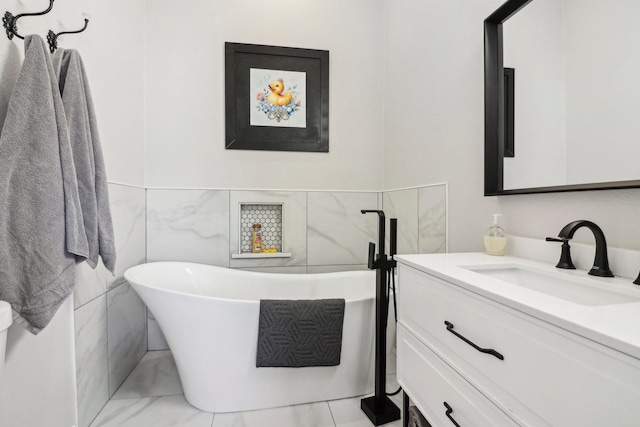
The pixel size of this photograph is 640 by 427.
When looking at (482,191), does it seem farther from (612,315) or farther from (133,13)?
(133,13)

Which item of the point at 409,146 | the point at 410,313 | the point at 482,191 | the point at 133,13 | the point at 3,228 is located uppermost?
the point at 133,13

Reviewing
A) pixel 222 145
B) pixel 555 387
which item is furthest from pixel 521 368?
pixel 222 145

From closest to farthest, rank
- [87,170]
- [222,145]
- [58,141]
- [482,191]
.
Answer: [58,141]
[87,170]
[482,191]
[222,145]

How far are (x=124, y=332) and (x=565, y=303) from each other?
7.16 ft

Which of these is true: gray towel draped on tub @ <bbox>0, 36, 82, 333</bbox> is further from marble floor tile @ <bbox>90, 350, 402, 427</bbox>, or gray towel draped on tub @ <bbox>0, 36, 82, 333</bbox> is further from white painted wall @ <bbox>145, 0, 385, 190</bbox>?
white painted wall @ <bbox>145, 0, 385, 190</bbox>

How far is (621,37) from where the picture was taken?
35.5 inches

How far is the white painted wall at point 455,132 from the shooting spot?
1036 mm

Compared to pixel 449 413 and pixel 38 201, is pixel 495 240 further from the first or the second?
pixel 38 201

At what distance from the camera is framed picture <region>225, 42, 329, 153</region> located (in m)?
2.34

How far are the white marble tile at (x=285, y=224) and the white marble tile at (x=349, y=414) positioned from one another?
102cm

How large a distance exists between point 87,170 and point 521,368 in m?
1.40

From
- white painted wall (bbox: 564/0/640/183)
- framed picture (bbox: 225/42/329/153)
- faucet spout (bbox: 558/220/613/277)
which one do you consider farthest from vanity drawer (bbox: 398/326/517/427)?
framed picture (bbox: 225/42/329/153)

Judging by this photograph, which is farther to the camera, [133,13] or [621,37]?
[133,13]

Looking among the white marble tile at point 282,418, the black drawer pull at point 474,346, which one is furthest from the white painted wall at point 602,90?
the white marble tile at point 282,418
